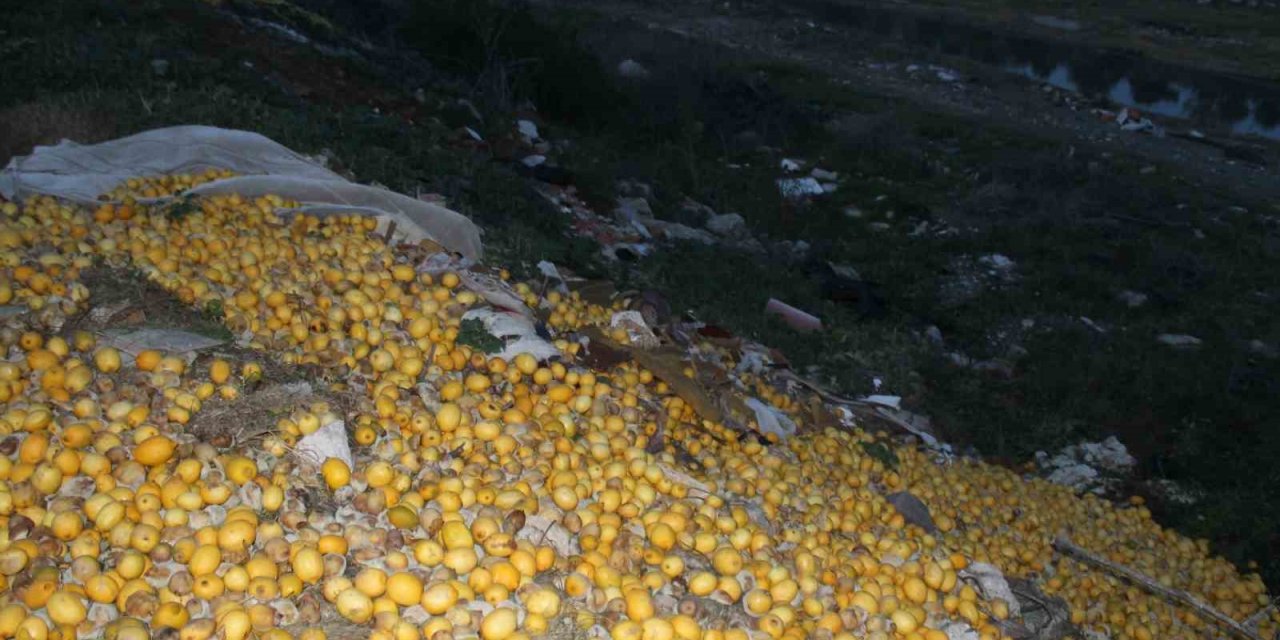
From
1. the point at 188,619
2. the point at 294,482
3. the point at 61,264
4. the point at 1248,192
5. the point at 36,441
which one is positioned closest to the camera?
the point at 188,619

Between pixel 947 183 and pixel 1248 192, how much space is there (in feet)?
21.7

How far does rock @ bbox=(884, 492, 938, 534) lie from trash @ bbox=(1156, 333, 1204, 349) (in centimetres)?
669

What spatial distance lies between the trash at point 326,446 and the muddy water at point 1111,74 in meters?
26.1

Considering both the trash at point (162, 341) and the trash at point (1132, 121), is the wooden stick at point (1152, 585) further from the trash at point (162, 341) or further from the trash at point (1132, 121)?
the trash at point (1132, 121)

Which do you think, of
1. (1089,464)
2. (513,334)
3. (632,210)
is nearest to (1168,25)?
(632,210)

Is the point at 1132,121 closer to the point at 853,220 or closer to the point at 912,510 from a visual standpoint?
the point at 853,220

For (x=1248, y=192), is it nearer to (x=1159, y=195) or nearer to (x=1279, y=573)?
(x=1159, y=195)

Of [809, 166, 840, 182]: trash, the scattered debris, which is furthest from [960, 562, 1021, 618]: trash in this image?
[809, 166, 840, 182]: trash

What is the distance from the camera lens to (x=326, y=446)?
10.3ft

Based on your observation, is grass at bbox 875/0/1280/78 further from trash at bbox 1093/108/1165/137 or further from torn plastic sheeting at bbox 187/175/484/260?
torn plastic sheeting at bbox 187/175/484/260

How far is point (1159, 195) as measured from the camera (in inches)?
612

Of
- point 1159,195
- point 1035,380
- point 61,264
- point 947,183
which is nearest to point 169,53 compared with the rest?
Answer: point 61,264

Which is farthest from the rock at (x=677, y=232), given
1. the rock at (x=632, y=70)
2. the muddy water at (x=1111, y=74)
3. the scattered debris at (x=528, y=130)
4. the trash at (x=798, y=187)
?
the muddy water at (x=1111, y=74)

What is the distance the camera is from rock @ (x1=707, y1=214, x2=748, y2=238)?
37.3ft
